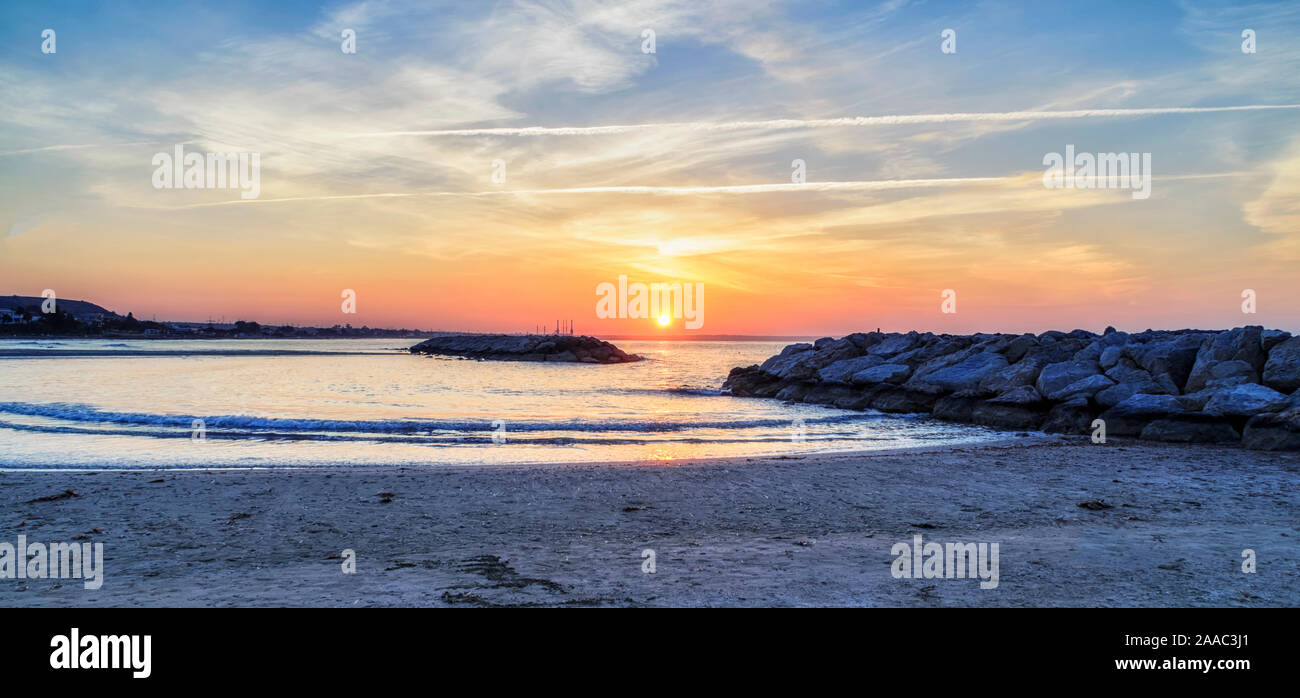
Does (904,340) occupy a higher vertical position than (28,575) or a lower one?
higher

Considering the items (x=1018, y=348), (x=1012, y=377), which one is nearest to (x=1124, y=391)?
(x=1012, y=377)

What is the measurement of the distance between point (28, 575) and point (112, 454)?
1179 cm

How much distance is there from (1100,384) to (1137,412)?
10.2ft

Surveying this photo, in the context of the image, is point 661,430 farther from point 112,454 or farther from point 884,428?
point 112,454

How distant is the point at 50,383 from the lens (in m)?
37.1

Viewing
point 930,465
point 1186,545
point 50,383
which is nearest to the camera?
point 1186,545

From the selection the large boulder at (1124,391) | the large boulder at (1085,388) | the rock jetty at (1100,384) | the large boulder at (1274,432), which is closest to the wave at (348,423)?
the rock jetty at (1100,384)

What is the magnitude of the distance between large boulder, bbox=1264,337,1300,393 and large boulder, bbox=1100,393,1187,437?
3.21 metres

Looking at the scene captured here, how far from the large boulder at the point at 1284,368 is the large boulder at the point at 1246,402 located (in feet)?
4.59

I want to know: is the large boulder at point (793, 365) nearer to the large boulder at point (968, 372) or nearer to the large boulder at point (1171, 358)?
the large boulder at point (968, 372)

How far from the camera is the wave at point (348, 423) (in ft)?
74.9

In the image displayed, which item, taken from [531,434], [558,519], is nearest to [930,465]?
[558,519]

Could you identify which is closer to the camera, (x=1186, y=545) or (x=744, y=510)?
(x=1186, y=545)

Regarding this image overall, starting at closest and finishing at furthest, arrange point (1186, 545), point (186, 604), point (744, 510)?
point (186, 604), point (1186, 545), point (744, 510)
